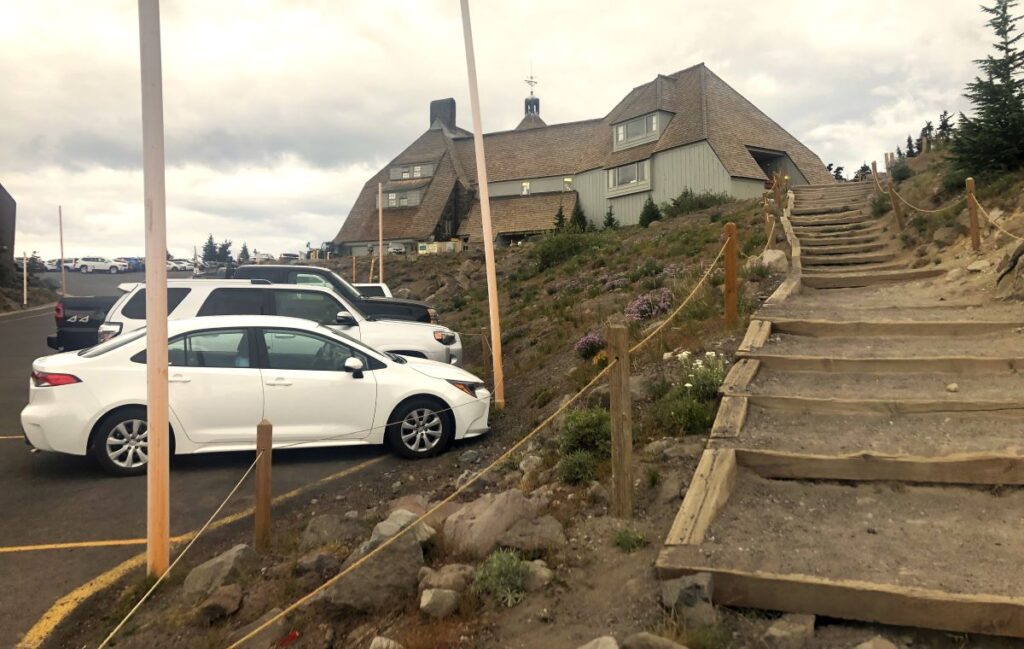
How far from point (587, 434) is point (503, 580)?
1.91 meters

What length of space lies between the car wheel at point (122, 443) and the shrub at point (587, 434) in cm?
428

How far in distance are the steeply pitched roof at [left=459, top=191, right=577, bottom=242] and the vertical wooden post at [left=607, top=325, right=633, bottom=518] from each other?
38.0 m

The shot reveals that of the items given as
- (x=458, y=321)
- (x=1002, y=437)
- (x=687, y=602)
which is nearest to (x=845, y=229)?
(x=458, y=321)

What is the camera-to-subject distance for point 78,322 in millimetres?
Answer: 11625

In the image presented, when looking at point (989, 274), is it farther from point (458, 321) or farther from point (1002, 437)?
point (458, 321)

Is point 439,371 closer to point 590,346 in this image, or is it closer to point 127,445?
point 590,346

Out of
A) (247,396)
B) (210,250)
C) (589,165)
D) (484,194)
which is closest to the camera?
(247,396)

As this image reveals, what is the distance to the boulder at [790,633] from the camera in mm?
2967

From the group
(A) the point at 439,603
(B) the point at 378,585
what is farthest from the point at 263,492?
(A) the point at 439,603

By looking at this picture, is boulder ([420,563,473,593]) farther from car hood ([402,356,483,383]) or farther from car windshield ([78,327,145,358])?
car windshield ([78,327,145,358])

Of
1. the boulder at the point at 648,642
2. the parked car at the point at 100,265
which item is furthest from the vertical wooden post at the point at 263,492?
the parked car at the point at 100,265

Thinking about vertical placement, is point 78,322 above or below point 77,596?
above

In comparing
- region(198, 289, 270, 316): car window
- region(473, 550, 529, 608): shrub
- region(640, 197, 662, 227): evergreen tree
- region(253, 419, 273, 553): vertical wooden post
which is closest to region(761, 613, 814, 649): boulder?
region(473, 550, 529, 608): shrub

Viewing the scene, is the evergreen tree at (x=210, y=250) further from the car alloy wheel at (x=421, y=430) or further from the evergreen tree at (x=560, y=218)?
the car alloy wheel at (x=421, y=430)
